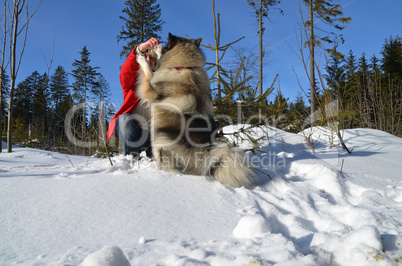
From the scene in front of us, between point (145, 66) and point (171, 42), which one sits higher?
point (171, 42)

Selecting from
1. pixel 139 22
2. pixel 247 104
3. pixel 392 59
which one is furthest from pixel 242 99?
pixel 392 59

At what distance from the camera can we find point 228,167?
2059 mm

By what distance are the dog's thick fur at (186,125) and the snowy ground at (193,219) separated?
0.56ft

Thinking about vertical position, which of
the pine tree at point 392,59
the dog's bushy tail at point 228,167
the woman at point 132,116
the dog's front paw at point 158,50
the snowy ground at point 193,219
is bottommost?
the snowy ground at point 193,219

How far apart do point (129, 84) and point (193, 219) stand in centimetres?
239

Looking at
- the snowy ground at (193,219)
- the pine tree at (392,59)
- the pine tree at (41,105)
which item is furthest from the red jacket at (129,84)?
the pine tree at (392,59)

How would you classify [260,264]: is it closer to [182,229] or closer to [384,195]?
[182,229]

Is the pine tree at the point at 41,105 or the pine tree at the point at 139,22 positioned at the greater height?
the pine tree at the point at 139,22

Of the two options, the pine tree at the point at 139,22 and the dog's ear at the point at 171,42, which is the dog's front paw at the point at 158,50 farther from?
the pine tree at the point at 139,22

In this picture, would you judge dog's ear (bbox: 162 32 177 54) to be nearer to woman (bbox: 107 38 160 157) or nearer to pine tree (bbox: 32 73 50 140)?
woman (bbox: 107 38 160 157)

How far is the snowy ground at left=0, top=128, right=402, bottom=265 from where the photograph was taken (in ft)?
3.02

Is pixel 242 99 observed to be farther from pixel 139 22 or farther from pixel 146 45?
pixel 139 22

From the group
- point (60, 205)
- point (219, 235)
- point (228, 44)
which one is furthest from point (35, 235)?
point (228, 44)

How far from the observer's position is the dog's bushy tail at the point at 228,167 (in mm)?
2025
